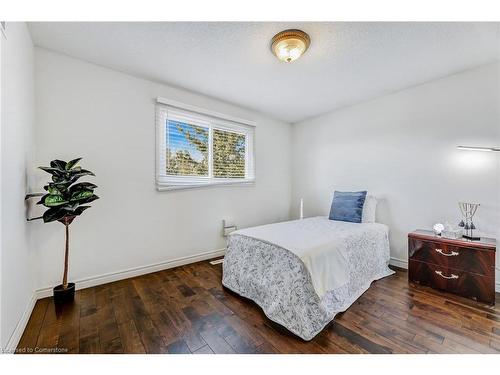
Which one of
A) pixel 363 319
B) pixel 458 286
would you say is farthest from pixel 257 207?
pixel 458 286

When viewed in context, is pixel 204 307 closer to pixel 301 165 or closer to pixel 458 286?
pixel 458 286

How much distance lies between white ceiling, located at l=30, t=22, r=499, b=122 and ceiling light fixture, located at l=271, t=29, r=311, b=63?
0.15 ft

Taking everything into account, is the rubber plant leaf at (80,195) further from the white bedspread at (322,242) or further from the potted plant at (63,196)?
the white bedspread at (322,242)

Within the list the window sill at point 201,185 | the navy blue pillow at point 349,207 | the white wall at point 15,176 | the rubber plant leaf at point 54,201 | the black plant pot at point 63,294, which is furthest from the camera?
the navy blue pillow at point 349,207

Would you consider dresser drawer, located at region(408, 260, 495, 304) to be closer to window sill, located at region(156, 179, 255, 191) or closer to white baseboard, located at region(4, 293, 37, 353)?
window sill, located at region(156, 179, 255, 191)

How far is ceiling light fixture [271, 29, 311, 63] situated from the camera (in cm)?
175

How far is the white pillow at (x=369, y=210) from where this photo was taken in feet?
9.29

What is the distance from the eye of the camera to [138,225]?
2.53m

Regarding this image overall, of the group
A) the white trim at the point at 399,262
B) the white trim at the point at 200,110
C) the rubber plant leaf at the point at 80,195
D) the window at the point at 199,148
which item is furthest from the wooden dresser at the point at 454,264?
the rubber plant leaf at the point at 80,195

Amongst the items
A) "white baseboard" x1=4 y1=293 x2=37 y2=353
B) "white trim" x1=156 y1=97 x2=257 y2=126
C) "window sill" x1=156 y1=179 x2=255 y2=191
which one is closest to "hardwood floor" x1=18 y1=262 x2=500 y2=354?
"white baseboard" x1=4 y1=293 x2=37 y2=353

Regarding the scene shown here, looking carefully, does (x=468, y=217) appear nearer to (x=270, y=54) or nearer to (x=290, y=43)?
(x=290, y=43)

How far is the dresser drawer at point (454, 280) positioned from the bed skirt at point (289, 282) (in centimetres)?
37

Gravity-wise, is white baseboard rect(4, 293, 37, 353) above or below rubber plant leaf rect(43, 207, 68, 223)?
below

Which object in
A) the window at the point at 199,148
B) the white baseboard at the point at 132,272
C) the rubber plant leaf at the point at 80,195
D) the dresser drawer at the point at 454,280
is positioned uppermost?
the window at the point at 199,148
